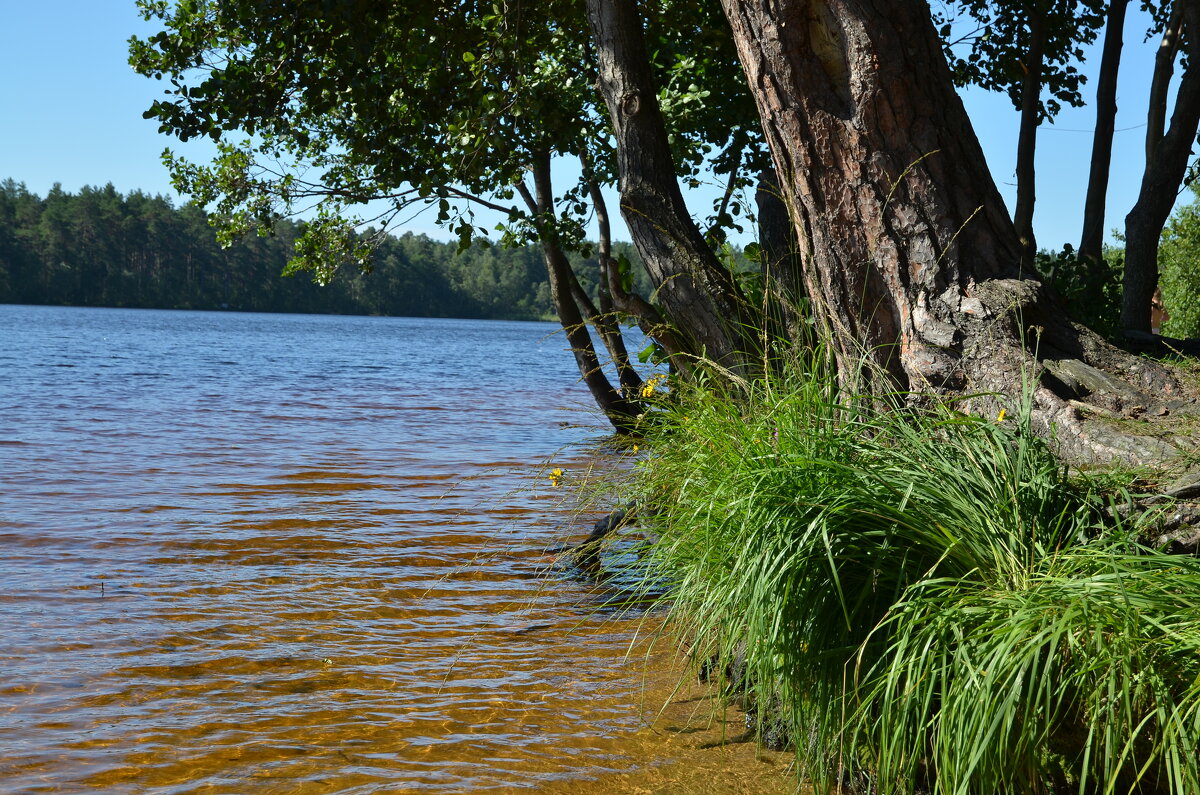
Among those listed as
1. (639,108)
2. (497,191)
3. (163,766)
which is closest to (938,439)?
(163,766)

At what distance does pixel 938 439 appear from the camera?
3412mm

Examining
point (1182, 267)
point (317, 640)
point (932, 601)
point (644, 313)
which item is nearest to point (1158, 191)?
point (644, 313)

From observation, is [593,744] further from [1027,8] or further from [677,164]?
[1027,8]

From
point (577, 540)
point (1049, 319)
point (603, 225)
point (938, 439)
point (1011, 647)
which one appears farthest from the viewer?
point (603, 225)

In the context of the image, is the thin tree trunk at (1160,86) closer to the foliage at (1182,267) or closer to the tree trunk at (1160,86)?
the tree trunk at (1160,86)

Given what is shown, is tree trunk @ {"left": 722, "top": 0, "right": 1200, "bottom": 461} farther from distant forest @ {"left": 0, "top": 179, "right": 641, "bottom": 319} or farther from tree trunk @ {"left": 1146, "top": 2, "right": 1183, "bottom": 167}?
distant forest @ {"left": 0, "top": 179, "right": 641, "bottom": 319}

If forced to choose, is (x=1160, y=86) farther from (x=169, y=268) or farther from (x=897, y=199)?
(x=169, y=268)

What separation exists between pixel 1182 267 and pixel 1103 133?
2441cm

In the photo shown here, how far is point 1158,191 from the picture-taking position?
9.17 m

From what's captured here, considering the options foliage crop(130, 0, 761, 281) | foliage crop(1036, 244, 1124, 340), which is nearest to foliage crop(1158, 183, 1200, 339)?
foliage crop(1036, 244, 1124, 340)

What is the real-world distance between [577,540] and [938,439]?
4.20 m

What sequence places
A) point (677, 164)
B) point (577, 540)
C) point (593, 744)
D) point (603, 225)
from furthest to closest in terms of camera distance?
point (603, 225)
point (677, 164)
point (577, 540)
point (593, 744)

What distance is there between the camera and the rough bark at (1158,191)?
345 inches

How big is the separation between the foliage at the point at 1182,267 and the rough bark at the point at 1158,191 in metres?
17.5
